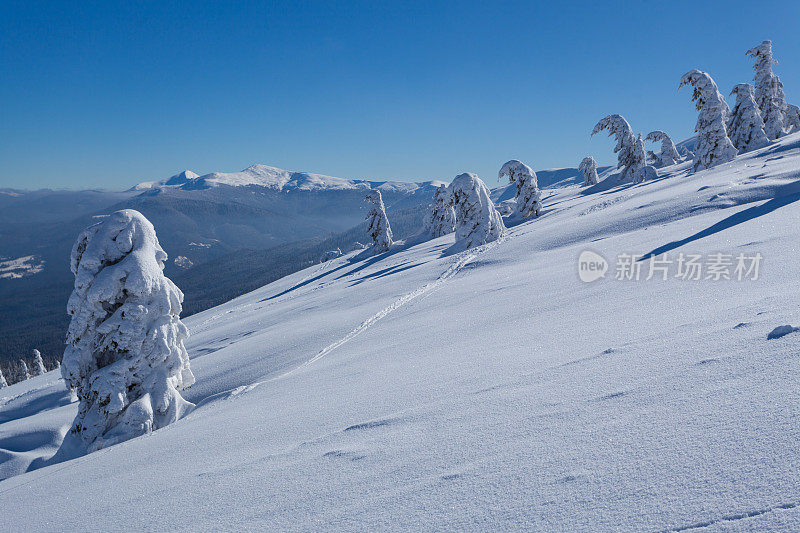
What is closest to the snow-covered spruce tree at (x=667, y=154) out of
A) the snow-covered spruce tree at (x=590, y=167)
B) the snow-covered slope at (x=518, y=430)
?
the snow-covered spruce tree at (x=590, y=167)

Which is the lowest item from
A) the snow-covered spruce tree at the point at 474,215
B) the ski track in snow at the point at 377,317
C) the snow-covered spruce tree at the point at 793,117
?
the ski track in snow at the point at 377,317

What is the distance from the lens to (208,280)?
153 meters

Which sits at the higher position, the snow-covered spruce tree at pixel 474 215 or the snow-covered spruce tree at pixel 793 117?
the snow-covered spruce tree at pixel 793 117

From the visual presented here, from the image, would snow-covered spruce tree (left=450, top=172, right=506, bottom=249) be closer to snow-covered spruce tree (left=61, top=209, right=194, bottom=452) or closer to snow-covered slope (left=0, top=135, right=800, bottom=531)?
snow-covered slope (left=0, top=135, right=800, bottom=531)

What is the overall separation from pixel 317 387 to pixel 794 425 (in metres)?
4.74

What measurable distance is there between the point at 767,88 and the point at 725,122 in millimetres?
6106

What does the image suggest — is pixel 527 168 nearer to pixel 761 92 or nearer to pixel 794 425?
pixel 761 92

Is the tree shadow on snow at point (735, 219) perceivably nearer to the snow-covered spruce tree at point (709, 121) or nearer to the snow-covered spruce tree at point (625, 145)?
the snow-covered spruce tree at point (709, 121)

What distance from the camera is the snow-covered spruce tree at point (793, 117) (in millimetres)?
40722

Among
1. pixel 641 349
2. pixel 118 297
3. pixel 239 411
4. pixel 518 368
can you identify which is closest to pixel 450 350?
pixel 518 368

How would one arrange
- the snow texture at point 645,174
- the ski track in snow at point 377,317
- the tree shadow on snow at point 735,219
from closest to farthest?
1. the ski track in snow at point 377,317
2. the tree shadow on snow at point 735,219
3. the snow texture at point 645,174

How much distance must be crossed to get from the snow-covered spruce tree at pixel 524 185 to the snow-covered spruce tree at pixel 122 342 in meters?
25.4

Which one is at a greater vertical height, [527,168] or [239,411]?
[527,168]

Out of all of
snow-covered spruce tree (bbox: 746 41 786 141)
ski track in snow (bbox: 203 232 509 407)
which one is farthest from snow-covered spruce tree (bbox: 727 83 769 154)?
ski track in snow (bbox: 203 232 509 407)
